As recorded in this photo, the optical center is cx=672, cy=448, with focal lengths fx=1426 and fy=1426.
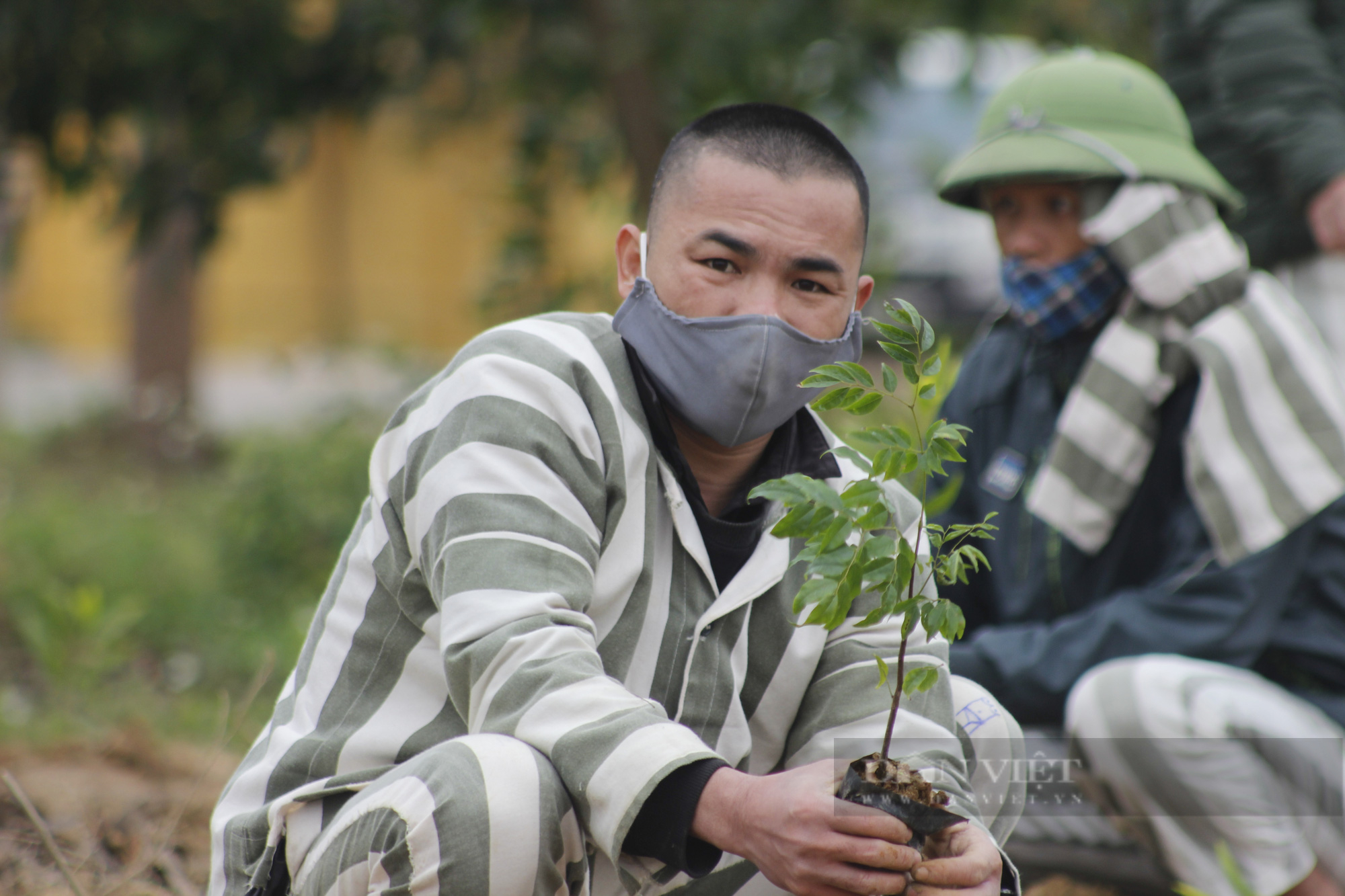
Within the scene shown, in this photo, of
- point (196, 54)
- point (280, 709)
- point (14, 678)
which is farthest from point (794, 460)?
point (196, 54)

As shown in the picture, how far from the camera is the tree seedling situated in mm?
1533

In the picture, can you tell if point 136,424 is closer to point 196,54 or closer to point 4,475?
point 4,475

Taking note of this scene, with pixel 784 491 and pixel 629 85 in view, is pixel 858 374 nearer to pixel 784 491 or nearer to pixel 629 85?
pixel 784 491

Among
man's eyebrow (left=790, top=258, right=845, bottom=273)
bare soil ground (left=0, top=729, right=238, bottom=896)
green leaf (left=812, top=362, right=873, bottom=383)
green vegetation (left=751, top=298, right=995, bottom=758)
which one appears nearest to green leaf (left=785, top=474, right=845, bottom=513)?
green vegetation (left=751, top=298, right=995, bottom=758)

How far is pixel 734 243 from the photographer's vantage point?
194 cm

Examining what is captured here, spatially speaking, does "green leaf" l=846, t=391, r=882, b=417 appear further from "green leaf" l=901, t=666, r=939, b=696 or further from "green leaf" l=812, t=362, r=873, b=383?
"green leaf" l=901, t=666, r=939, b=696

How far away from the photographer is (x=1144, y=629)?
277 centimetres

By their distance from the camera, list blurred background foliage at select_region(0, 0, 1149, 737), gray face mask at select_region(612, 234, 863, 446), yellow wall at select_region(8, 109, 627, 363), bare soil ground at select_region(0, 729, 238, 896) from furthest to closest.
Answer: yellow wall at select_region(8, 109, 627, 363) < blurred background foliage at select_region(0, 0, 1149, 737) < bare soil ground at select_region(0, 729, 238, 896) < gray face mask at select_region(612, 234, 863, 446)

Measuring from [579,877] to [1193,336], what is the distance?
5.74 ft

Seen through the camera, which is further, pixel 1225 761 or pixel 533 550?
pixel 1225 761

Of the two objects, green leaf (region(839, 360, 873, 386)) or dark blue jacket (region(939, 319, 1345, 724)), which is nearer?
green leaf (region(839, 360, 873, 386))

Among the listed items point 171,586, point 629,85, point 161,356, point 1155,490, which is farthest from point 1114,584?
point 161,356

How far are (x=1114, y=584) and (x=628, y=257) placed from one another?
1451 mm

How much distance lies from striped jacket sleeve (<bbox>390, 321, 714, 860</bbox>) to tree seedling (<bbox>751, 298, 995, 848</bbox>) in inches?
8.4
